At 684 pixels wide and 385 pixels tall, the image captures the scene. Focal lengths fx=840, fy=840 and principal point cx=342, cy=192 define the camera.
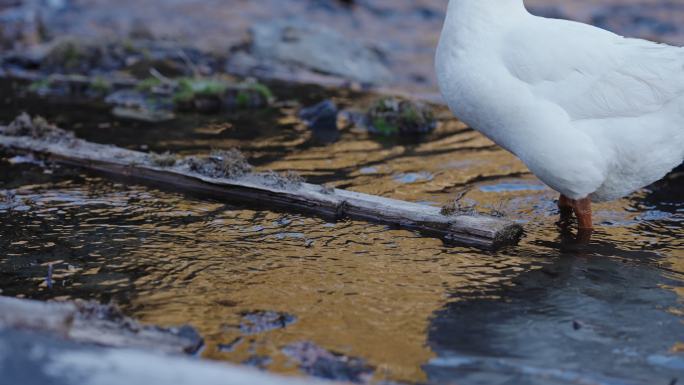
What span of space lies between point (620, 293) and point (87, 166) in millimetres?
4172

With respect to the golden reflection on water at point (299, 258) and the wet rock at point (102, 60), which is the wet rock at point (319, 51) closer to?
the wet rock at point (102, 60)


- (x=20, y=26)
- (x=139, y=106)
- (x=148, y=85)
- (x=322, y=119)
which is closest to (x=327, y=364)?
(x=322, y=119)

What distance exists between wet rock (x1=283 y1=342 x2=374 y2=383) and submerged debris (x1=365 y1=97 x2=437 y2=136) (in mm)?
4969

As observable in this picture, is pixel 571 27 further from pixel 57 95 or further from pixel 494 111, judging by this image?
pixel 57 95

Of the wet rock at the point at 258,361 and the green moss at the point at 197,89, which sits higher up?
the green moss at the point at 197,89

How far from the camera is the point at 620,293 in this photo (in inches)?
181

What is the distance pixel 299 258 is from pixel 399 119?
3.89 m

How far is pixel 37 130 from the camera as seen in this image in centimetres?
700

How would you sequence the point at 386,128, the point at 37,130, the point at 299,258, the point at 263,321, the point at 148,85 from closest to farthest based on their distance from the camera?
1. the point at 263,321
2. the point at 299,258
3. the point at 37,130
4. the point at 386,128
5. the point at 148,85

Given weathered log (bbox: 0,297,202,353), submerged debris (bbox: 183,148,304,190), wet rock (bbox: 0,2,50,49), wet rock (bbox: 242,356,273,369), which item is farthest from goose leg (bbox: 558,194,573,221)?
wet rock (bbox: 0,2,50,49)

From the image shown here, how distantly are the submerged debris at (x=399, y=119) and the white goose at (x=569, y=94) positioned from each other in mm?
3288

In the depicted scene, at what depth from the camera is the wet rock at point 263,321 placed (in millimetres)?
3990

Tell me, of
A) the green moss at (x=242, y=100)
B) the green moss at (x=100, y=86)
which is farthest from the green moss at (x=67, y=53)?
the green moss at (x=242, y=100)

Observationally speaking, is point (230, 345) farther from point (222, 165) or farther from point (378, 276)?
point (222, 165)
